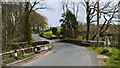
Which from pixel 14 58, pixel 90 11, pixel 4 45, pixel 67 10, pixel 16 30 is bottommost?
pixel 14 58

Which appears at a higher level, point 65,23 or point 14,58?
point 65,23

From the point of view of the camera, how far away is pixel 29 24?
1066 cm

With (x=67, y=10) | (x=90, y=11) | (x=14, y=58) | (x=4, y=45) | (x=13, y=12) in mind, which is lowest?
(x=14, y=58)

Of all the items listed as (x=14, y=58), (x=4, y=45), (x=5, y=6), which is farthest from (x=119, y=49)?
(x=5, y=6)

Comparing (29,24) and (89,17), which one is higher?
(89,17)

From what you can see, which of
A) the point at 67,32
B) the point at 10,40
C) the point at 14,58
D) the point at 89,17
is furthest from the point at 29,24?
the point at 67,32

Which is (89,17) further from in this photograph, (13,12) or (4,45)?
(4,45)

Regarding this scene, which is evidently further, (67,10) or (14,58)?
(67,10)

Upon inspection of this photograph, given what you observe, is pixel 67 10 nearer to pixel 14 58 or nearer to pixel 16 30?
pixel 16 30

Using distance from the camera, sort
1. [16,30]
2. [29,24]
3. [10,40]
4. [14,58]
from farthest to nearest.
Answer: [29,24] → [16,30] → [10,40] → [14,58]

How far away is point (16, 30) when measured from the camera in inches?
321

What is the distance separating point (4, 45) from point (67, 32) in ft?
57.0

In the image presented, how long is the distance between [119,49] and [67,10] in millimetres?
21845

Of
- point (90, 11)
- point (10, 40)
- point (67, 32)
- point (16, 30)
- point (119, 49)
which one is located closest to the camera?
point (119, 49)
